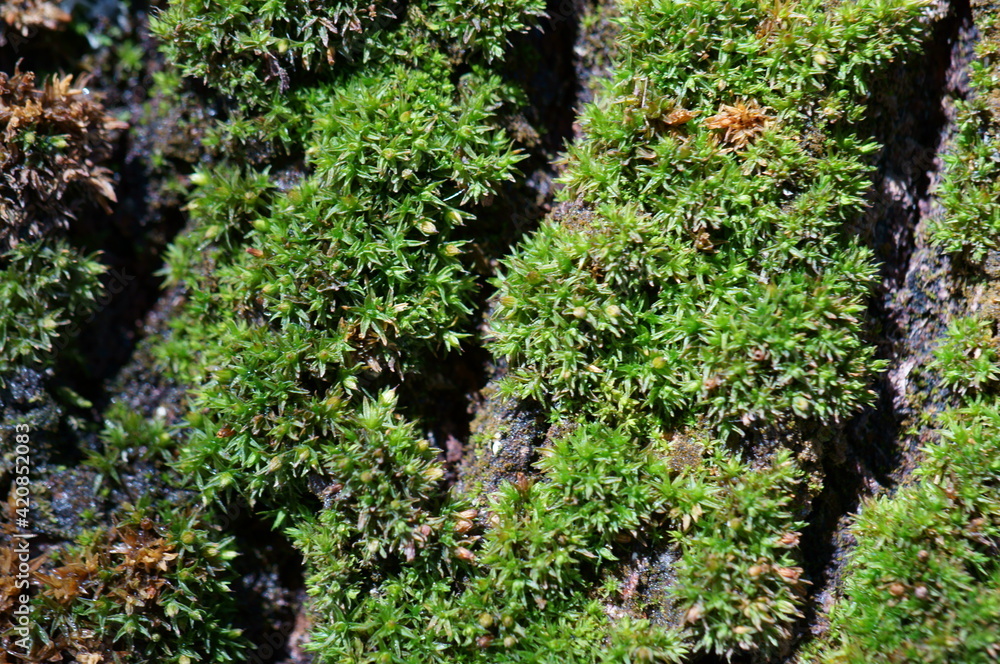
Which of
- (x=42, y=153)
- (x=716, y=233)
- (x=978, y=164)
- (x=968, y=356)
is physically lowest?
(x=42, y=153)

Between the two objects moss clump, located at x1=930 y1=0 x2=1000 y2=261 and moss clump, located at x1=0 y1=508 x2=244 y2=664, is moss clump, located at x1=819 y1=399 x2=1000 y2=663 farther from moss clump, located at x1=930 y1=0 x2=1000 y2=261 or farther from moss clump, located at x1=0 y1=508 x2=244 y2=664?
moss clump, located at x1=0 y1=508 x2=244 y2=664

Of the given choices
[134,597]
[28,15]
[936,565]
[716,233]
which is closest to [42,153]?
[28,15]

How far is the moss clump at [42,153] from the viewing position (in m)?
4.07

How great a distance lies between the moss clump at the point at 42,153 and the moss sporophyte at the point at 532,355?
2 centimetres

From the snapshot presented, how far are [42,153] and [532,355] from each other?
3.23 m

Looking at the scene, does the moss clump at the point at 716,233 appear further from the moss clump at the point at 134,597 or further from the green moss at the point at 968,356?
the moss clump at the point at 134,597

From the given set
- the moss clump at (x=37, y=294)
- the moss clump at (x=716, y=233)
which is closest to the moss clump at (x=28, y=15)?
the moss clump at (x=37, y=294)

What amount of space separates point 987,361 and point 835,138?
4.76 ft

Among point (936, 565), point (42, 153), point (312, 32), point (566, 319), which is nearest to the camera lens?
point (936, 565)

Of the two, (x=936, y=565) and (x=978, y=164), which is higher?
(x=978, y=164)

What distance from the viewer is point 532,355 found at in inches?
149

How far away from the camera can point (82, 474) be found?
429cm

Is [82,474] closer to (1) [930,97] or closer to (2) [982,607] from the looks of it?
(2) [982,607]

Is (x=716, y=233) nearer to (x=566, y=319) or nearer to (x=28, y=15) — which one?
(x=566, y=319)
